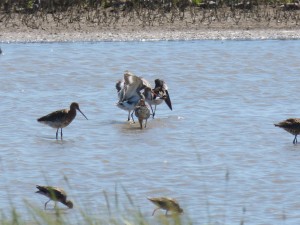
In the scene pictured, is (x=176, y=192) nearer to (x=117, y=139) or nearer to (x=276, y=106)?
(x=117, y=139)

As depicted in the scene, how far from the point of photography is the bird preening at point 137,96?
44.7 ft

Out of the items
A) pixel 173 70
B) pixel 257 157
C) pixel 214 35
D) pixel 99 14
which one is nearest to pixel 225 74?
pixel 173 70

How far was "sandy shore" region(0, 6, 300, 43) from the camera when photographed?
21.4m

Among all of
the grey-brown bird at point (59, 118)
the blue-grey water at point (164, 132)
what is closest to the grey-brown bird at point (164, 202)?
the blue-grey water at point (164, 132)

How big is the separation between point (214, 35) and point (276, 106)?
21.4ft

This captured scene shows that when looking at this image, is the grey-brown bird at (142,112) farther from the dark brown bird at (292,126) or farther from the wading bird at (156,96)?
the dark brown bird at (292,126)

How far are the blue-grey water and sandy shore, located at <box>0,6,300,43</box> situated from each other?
20 cm

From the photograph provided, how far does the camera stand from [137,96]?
46.4ft

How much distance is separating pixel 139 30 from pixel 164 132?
8.34m

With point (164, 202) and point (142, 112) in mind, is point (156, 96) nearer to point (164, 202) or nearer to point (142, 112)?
point (142, 112)

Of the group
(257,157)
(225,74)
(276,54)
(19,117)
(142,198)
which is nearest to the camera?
(142,198)

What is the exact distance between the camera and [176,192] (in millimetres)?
9961

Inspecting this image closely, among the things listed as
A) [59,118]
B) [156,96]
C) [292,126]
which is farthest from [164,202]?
[156,96]

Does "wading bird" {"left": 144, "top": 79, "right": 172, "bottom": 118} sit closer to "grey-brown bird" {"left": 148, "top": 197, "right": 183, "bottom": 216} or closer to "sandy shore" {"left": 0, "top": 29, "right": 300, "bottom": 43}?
"grey-brown bird" {"left": 148, "top": 197, "right": 183, "bottom": 216}
